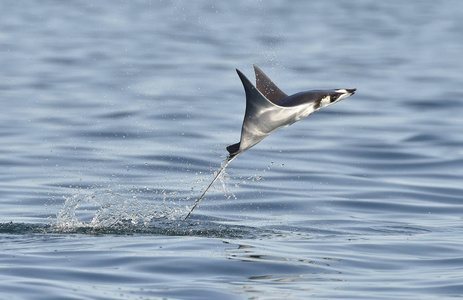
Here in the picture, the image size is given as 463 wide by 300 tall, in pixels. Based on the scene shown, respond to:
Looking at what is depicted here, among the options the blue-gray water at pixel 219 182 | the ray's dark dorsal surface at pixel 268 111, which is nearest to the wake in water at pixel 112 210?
the blue-gray water at pixel 219 182

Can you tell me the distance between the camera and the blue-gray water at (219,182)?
788 cm

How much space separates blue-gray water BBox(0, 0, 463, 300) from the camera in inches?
310

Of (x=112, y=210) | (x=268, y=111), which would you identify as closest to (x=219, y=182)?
(x=112, y=210)

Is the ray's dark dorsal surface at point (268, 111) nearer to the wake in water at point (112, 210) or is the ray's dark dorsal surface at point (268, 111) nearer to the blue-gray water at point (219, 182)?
the blue-gray water at point (219, 182)

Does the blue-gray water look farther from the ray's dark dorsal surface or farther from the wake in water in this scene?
the ray's dark dorsal surface

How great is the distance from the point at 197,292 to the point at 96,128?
10501 mm

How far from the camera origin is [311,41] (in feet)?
123

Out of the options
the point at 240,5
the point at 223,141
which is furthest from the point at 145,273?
the point at 240,5

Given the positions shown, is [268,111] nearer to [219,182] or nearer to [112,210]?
[112,210]

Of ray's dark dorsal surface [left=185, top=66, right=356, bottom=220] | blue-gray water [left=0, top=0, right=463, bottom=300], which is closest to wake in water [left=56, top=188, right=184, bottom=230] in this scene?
blue-gray water [left=0, top=0, right=463, bottom=300]

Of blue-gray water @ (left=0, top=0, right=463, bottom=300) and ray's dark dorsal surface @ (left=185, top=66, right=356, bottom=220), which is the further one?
ray's dark dorsal surface @ (left=185, top=66, right=356, bottom=220)

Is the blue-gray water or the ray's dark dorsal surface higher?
the ray's dark dorsal surface

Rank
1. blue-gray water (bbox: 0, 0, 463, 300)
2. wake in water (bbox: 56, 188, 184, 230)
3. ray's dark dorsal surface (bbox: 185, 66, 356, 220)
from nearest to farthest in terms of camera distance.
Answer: blue-gray water (bbox: 0, 0, 463, 300) → ray's dark dorsal surface (bbox: 185, 66, 356, 220) → wake in water (bbox: 56, 188, 184, 230)

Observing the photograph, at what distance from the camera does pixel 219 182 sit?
1304 cm
